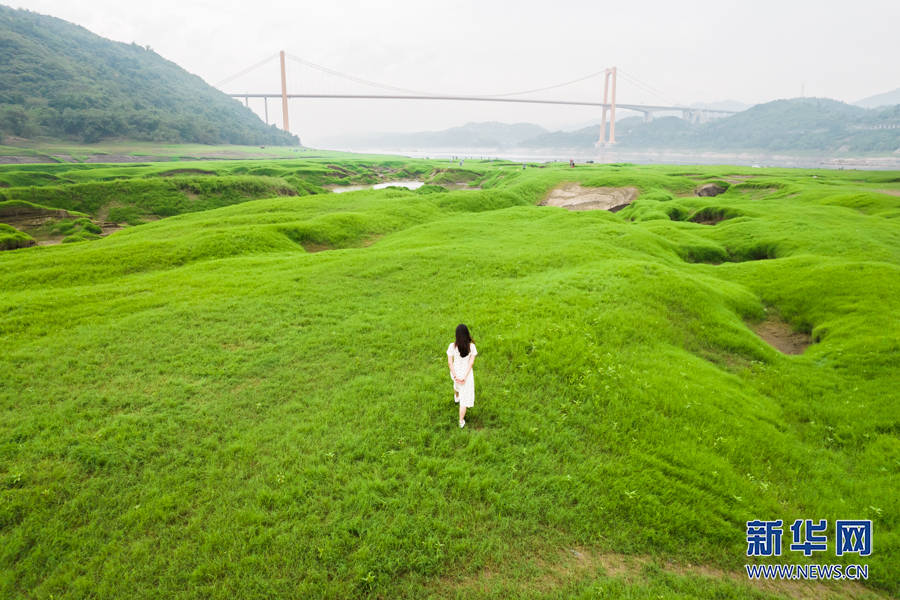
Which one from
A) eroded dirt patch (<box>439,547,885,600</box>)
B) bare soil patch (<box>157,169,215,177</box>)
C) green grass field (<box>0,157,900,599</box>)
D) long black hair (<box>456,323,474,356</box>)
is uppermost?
bare soil patch (<box>157,169,215,177</box>)

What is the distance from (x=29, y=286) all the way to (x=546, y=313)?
24558mm

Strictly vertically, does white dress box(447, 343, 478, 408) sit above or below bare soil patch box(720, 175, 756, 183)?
below

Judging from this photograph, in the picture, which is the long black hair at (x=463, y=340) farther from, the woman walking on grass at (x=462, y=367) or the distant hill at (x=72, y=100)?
the distant hill at (x=72, y=100)

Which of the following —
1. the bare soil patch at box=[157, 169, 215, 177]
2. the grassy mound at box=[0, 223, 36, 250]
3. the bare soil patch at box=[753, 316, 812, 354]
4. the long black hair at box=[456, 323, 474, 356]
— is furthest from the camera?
the bare soil patch at box=[157, 169, 215, 177]

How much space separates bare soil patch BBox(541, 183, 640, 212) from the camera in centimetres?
5122

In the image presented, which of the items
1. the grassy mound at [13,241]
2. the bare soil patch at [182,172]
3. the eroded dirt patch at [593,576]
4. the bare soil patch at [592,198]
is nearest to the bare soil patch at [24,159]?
the bare soil patch at [182,172]

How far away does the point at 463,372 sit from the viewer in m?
9.70

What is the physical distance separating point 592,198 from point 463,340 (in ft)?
163

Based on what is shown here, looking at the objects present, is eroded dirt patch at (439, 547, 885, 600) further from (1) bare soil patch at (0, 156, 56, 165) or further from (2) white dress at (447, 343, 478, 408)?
(1) bare soil patch at (0, 156, 56, 165)

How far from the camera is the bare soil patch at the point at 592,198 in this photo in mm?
51219

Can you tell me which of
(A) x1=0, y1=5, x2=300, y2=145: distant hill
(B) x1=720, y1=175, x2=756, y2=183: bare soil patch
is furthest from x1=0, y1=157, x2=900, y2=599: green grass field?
(A) x1=0, y1=5, x2=300, y2=145: distant hill

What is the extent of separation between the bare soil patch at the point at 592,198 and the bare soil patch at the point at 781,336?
113 feet

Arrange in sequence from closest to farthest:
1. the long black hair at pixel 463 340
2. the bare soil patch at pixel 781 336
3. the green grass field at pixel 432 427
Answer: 1. the green grass field at pixel 432 427
2. the long black hair at pixel 463 340
3. the bare soil patch at pixel 781 336

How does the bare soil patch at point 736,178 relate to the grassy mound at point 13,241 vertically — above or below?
above
